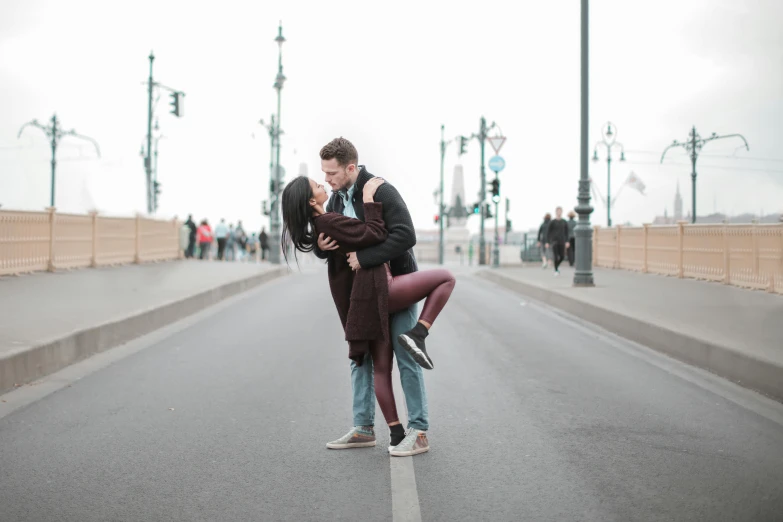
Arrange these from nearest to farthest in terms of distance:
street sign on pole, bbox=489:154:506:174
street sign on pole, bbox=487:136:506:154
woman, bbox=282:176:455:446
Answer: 1. woman, bbox=282:176:455:446
2. street sign on pole, bbox=487:136:506:154
3. street sign on pole, bbox=489:154:506:174

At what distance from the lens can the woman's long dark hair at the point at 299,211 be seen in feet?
15.1

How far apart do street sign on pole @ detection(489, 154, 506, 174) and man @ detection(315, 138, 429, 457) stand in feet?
85.6

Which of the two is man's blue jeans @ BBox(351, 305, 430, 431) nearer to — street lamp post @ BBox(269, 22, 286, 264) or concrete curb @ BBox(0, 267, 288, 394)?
concrete curb @ BBox(0, 267, 288, 394)

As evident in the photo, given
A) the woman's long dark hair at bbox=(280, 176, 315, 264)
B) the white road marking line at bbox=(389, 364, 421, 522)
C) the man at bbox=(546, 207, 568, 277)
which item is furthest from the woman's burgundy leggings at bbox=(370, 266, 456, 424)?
the man at bbox=(546, 207, 568, 277)

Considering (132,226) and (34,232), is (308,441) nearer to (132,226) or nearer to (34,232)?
(34,232)

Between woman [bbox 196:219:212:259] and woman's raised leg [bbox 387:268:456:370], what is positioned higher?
woman [bbox 196:219:212:259]

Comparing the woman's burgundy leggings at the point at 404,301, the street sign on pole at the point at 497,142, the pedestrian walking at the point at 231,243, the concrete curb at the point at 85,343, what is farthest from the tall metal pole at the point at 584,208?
the pedestrian walking at the point at 231,243

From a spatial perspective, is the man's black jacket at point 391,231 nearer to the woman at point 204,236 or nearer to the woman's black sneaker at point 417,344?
the woman's black sneaker at point 417,344

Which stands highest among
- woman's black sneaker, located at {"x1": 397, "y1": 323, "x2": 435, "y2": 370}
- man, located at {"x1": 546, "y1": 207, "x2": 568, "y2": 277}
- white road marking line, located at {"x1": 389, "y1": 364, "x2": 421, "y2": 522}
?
man, located at {"x1": 546, "y1": 207, "x2": 568, "y2": 277}

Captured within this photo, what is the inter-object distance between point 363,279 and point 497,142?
26240 millimetres

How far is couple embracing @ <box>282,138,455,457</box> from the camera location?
15.0 ft

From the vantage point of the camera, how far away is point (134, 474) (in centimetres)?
448

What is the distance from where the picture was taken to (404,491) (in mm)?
4184

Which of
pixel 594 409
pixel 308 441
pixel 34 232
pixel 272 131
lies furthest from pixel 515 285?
pixel 272 131
